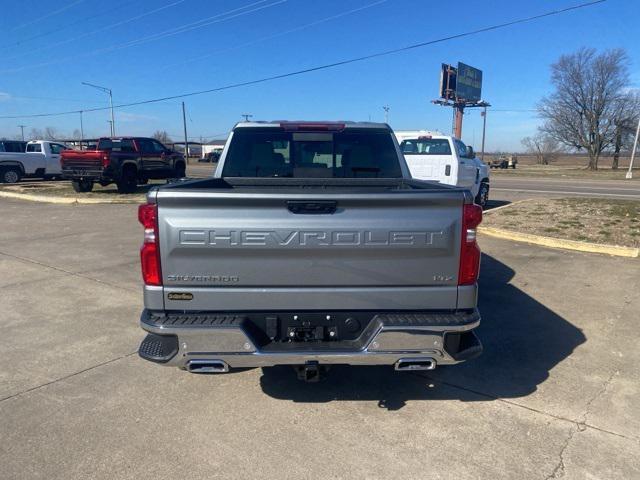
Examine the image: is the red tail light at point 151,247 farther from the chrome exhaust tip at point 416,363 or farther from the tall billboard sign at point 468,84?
the tall billboard sign at point 468,84

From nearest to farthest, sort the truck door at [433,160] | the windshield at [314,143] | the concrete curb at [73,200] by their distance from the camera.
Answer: the windshield at [314,143] < the truck door at [433,160] < the concrete curb at [73,200]

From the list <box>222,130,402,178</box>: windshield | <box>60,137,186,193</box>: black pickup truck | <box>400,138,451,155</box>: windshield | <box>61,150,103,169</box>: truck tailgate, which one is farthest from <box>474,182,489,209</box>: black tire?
<box>61,150,103,169</box>: truck tailgate

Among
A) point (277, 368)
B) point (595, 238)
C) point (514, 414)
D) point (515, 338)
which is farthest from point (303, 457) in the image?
point (595, 238)

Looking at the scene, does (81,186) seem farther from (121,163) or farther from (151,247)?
(151,247)

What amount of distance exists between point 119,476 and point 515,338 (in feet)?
12.3

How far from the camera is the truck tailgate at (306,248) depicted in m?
2.91

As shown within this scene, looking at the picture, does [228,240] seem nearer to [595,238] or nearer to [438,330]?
[438,330]

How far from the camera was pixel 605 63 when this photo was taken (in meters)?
55.3

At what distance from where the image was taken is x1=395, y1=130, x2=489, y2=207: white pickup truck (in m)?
13.1

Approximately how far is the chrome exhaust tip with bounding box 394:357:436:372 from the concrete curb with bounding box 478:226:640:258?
7.03 meters

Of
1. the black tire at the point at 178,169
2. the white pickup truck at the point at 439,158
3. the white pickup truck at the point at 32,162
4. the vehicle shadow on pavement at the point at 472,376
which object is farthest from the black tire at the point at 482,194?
the white pickup truck at the point at 32,162

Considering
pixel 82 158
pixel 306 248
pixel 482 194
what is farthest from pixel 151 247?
pixel 82 158

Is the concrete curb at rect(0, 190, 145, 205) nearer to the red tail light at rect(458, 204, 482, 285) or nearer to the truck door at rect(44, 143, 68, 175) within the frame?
the truck door at rect(44, 143, 68, 175)

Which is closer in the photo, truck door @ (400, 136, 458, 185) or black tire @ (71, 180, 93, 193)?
truck door @ (400, 136, 458, 185)
